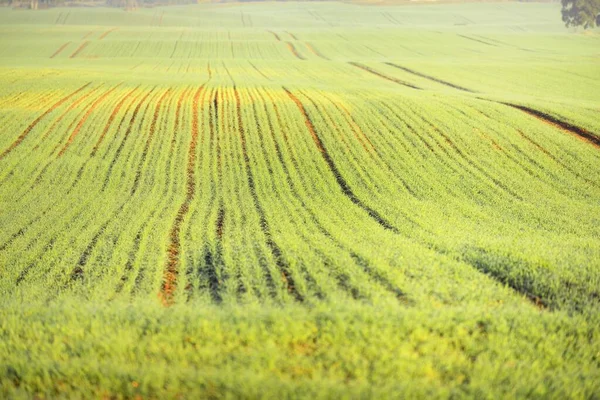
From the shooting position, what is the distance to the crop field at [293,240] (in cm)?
716

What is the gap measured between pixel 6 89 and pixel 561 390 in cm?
4188

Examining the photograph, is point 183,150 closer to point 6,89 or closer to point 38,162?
point 38,162

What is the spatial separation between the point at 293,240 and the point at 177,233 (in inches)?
177

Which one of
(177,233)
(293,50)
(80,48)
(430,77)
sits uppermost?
(293,50)

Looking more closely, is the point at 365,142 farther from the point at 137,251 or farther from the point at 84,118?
the point at 84,118

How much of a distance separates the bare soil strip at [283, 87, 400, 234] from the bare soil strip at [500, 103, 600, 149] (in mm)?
14372

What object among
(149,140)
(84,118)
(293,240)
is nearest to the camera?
(293,240)

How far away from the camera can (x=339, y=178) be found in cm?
2236

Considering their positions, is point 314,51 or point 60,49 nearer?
point 60,49

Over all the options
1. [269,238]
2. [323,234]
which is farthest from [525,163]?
[269,238]

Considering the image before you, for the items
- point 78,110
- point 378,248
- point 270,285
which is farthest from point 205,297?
point 78,110

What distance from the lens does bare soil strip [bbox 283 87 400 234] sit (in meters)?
17.4

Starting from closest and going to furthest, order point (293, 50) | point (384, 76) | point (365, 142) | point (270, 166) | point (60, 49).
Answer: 1. point (270, 166)
2. point (365, 142)
3. point (384, 76)
4. point (60, 49)
5. point (293, 50)

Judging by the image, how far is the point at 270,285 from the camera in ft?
38.7
